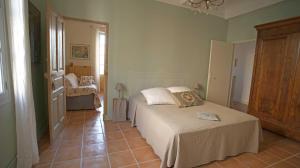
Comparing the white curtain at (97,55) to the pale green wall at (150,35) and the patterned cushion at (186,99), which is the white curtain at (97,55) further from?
the patterned cushion at (186,99)

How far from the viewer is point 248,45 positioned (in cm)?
517

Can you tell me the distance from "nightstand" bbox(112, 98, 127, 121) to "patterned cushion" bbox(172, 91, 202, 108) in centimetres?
112

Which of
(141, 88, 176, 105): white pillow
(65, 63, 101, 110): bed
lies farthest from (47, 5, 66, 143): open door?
(141, 88, 176, 105): white pillow

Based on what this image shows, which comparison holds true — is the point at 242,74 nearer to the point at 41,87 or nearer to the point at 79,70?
the point at 41,87

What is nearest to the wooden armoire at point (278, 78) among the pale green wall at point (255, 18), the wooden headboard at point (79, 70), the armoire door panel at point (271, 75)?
the armoire door panel at point (271, 75)

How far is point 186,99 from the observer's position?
2793 mm

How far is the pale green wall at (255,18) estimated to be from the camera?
9.63ft

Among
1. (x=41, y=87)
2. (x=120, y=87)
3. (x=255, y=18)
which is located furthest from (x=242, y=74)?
(x=41, y=87)

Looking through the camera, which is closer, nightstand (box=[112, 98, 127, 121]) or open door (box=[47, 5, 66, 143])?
open door (box=[47, 5, 66, 143])

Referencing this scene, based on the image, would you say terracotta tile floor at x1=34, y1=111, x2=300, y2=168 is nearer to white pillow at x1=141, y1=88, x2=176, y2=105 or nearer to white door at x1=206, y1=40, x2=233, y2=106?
white pillow at x1=141, y1=88, x2=176, y2=105

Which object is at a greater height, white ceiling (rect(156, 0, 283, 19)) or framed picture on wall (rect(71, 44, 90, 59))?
white ceiling (rect(156, 0, 283, 19))

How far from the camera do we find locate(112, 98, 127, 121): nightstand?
3135 mm

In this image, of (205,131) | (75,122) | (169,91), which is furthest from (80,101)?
(205,131)

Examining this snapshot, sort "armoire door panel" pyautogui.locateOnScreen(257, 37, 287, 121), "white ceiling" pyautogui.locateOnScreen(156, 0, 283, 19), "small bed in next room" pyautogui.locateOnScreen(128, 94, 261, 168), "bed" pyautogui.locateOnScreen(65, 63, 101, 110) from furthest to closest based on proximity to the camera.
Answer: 1. "bed" pyautogui.locateOnScreen(65, 63, 101, 110)
2. "white ceiling" pyautogui.locateOnScreen(156, 0, 283, 19)
3. "armoire door panel" pyautogui.locateOnScreen(257, 37, 287, 121)
4. "small bed in next room" pyautogui.locateOnScreen(128, 94, 261, 168)
